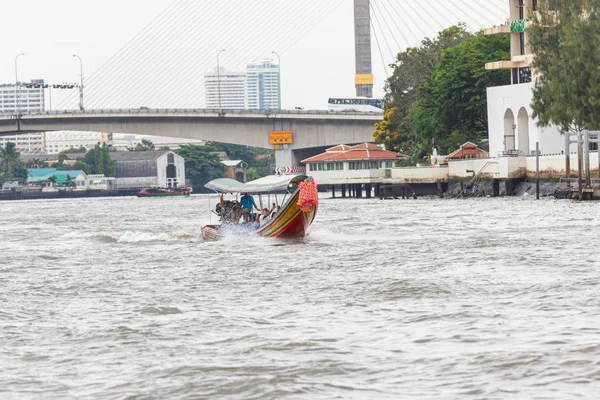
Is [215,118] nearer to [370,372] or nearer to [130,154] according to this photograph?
[130,154]

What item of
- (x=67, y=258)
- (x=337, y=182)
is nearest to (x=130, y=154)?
(x=337, y=182)

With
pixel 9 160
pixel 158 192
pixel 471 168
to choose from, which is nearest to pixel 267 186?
pixel 471 168

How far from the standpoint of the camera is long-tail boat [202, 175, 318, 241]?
1240 inches

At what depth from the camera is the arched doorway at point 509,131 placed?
74.2 meters

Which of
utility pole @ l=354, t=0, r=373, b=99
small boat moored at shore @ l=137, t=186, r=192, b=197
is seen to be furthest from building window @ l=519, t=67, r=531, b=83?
small boat moored at shore @ l=137, t=186, r=192, b=197

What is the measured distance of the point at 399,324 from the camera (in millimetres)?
15062

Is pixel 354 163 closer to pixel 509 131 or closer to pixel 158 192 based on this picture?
pixel 509 131

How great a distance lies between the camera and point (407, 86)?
92.3 metres

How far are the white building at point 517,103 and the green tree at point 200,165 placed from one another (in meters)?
89.0

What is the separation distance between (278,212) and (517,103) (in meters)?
43.3

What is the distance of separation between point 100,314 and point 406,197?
58505mm

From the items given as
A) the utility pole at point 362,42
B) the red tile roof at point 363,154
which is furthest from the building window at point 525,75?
the utility pole at point 362,42

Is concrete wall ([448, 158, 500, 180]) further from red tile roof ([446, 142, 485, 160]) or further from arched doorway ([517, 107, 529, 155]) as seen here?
arched doorway ([517, 107, 529, 155])

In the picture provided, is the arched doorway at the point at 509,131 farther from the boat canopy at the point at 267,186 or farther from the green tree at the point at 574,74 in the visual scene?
the boat canopy at the point at 267,186
